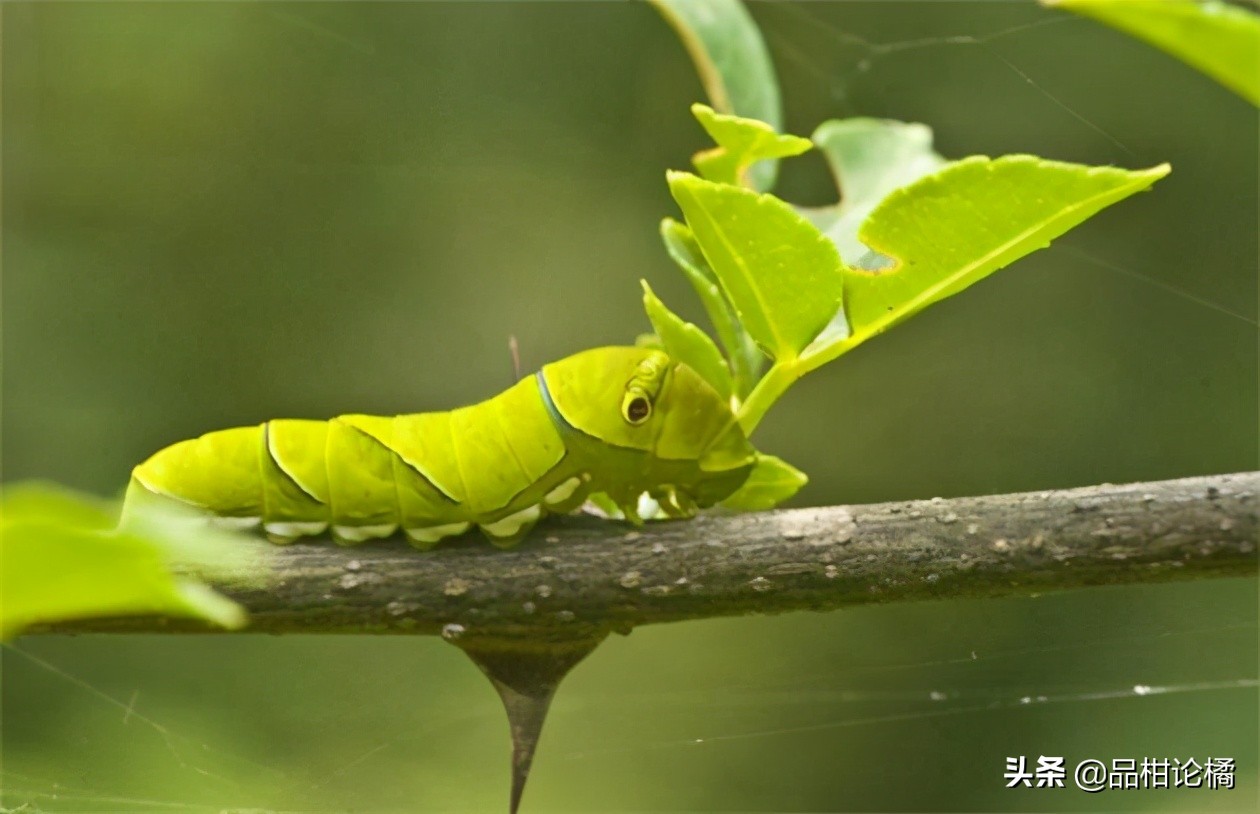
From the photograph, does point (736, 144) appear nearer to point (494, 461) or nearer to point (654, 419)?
point (654, 419)

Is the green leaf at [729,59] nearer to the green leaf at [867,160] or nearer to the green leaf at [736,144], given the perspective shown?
the green leaf at [867,160]

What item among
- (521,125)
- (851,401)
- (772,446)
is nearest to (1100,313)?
(851,401)

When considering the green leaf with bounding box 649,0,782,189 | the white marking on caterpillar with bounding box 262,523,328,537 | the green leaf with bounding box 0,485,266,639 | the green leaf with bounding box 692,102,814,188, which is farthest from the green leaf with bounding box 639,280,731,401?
the green leaf with bounding box 0,485,266,639

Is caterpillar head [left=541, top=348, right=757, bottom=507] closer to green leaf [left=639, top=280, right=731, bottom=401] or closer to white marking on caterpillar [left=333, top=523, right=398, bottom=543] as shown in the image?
green leaf [left=639, top=280, right=731, bottom=401]

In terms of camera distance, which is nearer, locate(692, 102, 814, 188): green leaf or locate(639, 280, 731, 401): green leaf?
locate(692, 102, 814, 188): green leaf

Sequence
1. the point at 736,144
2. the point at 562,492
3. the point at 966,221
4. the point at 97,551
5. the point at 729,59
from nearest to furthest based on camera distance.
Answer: the point at 97,551 → the point at 966,221 → the point at 736,144 → the point at 562,492 → the point at 729,59

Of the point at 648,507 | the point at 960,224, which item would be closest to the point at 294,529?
the point at 648,507
